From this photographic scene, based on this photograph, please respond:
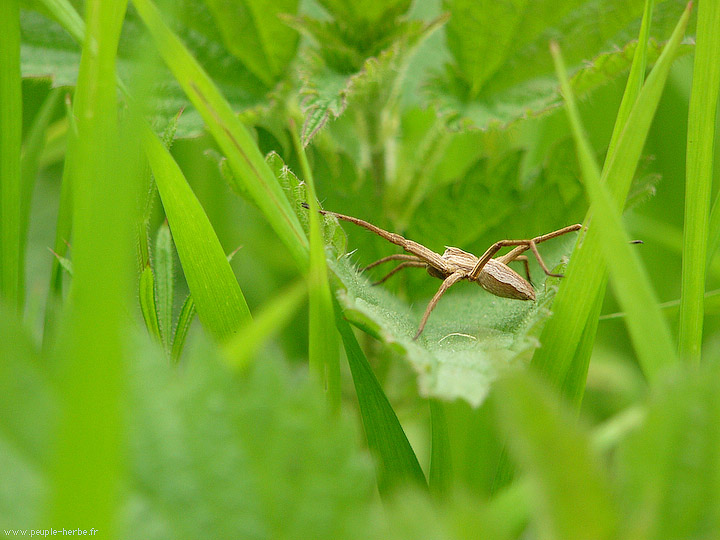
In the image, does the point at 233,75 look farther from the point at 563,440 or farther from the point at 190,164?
the point at 563,440

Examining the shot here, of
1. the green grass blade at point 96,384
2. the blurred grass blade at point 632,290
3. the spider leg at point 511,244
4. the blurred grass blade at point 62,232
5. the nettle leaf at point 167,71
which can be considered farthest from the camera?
the nettle leaf at point 167,71

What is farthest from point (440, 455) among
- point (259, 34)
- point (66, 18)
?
point (259, 34)

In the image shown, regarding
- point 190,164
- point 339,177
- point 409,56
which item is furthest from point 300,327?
point 409,56

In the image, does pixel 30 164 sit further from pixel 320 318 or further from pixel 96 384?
pixel 96 384

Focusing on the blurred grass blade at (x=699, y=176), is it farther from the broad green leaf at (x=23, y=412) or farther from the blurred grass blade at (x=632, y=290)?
the broad green leaf at (x=23, y=412)

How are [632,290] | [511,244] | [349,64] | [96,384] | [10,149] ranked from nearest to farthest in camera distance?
[96,384] < [632,290] < [10,149] < [511,244] < [349,64]

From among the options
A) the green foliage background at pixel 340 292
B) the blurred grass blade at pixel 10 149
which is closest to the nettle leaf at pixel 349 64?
the green foliage background at pixel 340 292
